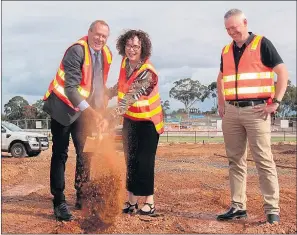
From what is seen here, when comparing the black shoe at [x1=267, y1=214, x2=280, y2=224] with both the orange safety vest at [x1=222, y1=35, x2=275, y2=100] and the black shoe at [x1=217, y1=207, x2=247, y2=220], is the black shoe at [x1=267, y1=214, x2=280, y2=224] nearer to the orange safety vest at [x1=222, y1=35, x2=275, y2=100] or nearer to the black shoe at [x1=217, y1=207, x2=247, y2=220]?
the black shoe at [x1=217, y1=207, x2=247, y2=220]

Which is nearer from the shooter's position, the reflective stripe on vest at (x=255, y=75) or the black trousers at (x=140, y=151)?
the reflective stripe on vest at (x=255, y=75)

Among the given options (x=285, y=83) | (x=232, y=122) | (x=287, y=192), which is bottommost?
(x=287, y=192)

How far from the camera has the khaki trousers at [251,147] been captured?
16.6ft

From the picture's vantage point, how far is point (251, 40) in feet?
16.5

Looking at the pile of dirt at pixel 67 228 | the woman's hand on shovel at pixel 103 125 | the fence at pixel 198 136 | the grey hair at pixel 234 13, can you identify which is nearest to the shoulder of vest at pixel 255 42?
the grey hair at pixel 234 13

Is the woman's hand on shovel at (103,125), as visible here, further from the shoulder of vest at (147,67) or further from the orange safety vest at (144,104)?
the shoulder of vest at (147,67)

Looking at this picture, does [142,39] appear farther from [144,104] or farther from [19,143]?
[19,143]

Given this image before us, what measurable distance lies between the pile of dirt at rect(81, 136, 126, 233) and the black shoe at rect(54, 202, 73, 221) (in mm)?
161

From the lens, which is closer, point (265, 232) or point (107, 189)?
point (265, 232)

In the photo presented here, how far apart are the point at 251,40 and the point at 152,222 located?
2.21 metres

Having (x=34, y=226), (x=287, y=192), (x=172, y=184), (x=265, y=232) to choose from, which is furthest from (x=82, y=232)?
(x=287, y=192)

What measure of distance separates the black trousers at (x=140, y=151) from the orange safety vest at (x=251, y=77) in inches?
→ 40.6

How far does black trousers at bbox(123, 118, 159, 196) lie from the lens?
5297mm

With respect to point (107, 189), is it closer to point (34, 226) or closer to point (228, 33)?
point (34, 226)
